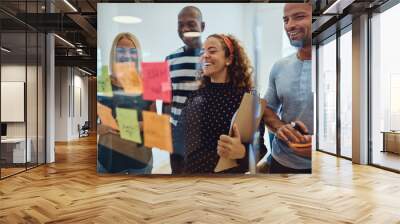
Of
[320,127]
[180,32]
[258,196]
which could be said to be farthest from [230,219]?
[320,127]

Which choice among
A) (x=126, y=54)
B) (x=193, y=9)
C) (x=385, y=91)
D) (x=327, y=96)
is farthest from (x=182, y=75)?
(x=327, y=96)

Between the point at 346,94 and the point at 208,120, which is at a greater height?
the point at 346,94

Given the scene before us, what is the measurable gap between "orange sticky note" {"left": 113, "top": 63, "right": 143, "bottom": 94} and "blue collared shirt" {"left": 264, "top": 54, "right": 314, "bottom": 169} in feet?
7.19

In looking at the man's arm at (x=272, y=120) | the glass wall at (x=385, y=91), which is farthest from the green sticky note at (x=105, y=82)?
the glass wall at (x=385, y=91)

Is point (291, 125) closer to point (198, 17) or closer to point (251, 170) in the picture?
point (251, 170)

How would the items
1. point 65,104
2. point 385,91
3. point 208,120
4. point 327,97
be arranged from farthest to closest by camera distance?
point 65,104, point 327,97, point 385,91, point 208,120

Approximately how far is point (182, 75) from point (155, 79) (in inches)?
18.4

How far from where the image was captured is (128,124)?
6.50 m

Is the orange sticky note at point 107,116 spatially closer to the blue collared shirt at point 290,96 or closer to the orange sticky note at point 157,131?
the orange sticky note at point 157,131

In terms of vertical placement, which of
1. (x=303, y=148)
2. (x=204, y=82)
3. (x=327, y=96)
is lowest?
(x=303, y=148)

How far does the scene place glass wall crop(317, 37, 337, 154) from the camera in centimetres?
1034

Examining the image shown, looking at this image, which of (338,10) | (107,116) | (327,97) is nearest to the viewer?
(107,116)

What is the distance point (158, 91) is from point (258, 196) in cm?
254

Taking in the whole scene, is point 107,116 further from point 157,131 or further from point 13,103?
point 13,103
